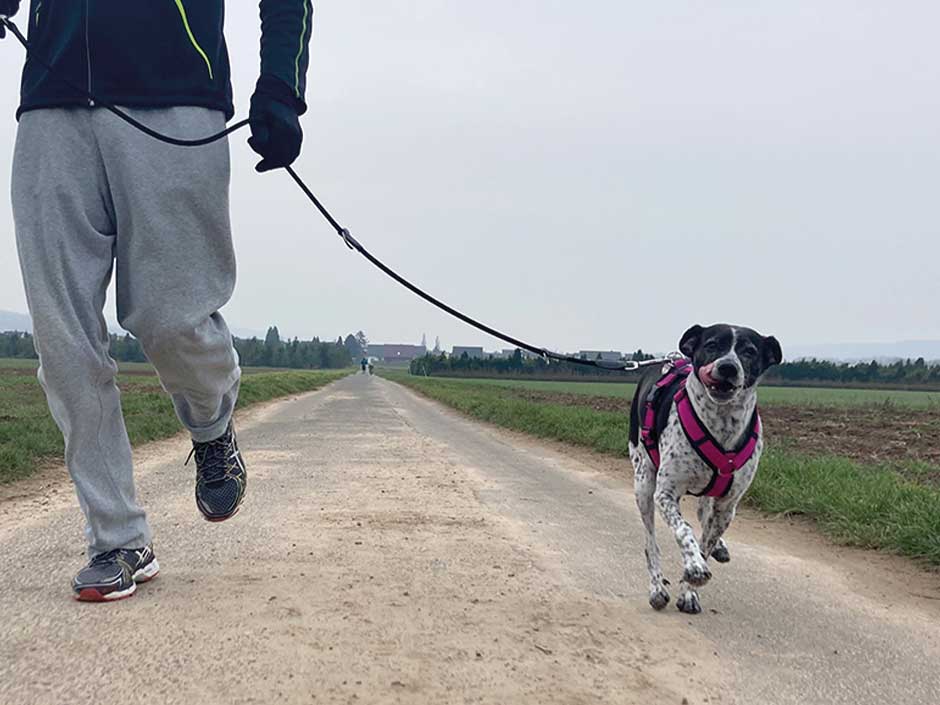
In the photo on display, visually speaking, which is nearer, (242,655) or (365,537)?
(242,655)

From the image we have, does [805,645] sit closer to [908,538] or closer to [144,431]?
[908,538]

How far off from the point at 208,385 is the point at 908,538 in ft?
14.7

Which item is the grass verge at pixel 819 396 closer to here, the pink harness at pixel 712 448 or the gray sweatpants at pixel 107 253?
the pink harness at pixel 712 448

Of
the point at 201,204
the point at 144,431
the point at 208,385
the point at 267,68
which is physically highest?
the point at 267,68

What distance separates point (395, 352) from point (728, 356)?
188281 mm

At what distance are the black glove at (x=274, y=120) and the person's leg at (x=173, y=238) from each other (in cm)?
13

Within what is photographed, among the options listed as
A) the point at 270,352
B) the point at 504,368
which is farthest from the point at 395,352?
the point at 504,368

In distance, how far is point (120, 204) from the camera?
2387 millimetres

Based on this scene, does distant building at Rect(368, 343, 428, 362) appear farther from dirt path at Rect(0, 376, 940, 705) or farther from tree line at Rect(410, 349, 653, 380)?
dirt path at Rect(0, 376, 940, 705)

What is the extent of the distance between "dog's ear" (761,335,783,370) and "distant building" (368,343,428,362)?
180300mm

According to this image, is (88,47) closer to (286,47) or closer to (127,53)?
(127,53)

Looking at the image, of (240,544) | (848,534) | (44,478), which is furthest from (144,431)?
(848,534)

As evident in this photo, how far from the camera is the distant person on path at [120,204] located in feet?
7.76

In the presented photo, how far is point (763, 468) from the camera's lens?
7.78m
